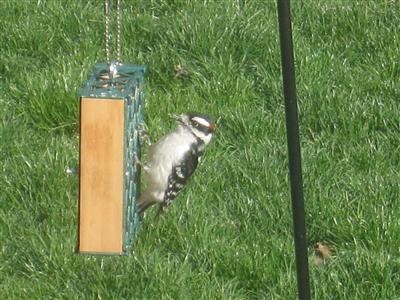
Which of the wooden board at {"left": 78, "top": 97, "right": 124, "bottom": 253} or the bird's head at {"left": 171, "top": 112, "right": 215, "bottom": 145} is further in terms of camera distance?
the bird's head at {"left": 171, "top": 112, "right": 215, "bottom": 145}

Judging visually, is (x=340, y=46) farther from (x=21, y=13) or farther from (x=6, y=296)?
(x=6, y=296)

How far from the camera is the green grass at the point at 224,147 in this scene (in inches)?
187

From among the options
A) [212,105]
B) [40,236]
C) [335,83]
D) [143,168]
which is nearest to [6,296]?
[40,236]

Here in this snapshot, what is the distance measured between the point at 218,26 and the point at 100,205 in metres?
2.75

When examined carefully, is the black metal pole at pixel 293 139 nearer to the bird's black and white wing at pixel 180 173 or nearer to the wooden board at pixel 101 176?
the wooden board at pixel 101 176

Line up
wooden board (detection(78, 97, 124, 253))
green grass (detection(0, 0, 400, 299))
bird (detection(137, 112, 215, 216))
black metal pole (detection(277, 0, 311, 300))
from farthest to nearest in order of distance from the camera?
green grass (detection(0, 0, 400, 299)), bird (detection(137, 112, 215, 216)), wooden board (detection(78, 97, 124, 253)), black metal pole (detection(277, 0, 311, 300))

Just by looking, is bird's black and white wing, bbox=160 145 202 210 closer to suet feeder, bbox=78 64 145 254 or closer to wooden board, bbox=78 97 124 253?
suet feeder, bbox=78 64 145 254

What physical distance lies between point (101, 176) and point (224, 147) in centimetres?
204

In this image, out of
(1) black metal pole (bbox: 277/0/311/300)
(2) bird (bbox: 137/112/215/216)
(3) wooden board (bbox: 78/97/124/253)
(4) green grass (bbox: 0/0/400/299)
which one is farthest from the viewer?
(4) green grass (bbox: 0/0/400/299)

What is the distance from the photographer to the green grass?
4.75m

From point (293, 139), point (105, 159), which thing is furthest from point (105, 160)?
point (293, 139)

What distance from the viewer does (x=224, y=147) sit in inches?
221

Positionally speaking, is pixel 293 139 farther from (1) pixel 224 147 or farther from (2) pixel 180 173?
(1) pixel 224 147

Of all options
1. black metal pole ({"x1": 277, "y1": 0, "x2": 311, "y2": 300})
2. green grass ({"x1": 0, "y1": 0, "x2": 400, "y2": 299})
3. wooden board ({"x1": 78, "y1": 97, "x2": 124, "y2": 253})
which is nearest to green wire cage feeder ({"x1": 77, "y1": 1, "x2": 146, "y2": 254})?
wooden board ({"x1": 78, "y1": 97, "x2": 124, "y2": 253})
